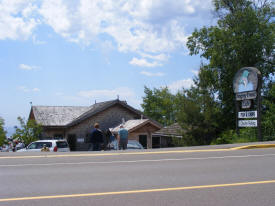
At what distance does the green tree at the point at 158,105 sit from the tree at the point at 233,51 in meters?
42.7

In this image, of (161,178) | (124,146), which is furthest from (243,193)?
(124,146)

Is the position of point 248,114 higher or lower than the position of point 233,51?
lower

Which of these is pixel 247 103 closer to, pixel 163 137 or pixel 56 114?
pixel 163 137

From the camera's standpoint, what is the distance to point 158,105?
3113 inches

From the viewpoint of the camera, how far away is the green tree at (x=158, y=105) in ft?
255

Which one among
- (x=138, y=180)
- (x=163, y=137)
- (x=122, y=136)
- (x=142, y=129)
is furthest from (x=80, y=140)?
Answer: (x=138, y=180)

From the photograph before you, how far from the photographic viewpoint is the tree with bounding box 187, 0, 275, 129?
3316 cm

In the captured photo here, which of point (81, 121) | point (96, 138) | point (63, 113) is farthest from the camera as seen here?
point (63, 113)

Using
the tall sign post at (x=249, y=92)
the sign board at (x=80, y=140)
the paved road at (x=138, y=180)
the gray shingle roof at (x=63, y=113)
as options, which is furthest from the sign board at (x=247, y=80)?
the sign board at (x=80, y=140)

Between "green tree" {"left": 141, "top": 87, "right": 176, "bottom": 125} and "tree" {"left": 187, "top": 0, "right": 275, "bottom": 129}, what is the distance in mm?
42665

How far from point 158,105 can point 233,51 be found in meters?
45.7

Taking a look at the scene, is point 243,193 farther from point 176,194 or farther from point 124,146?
point 124,146

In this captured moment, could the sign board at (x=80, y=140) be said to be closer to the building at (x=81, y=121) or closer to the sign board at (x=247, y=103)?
the building at (x=81, y=121)

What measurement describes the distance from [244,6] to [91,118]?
18.4 m
